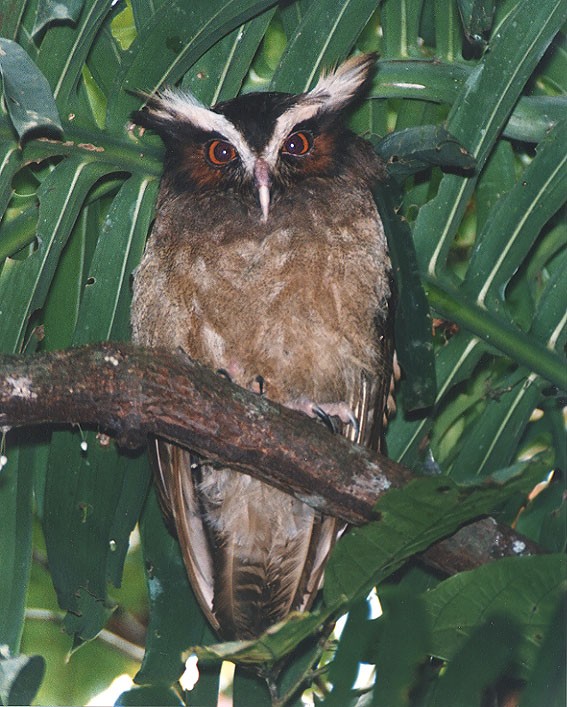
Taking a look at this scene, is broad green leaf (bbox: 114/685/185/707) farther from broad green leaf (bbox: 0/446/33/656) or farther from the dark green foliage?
broad green leaf (bbox: 0/446/33/656)

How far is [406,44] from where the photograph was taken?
241 centimetres

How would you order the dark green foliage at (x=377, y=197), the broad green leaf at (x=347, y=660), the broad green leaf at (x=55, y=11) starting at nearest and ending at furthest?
the broad green leaf at (x=347, y=660), the broad green leaf at (x=55, y=11), the dark green foliage at (x=377, y=197)

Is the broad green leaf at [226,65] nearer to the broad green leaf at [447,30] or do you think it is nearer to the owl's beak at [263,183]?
the owl's beak at [263,183]

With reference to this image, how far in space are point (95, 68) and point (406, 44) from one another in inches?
30.6

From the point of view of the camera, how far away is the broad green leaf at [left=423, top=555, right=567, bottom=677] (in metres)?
1.57

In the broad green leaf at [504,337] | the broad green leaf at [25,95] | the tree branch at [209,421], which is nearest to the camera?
the tree branch at [209,421]

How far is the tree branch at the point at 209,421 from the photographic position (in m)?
1.74

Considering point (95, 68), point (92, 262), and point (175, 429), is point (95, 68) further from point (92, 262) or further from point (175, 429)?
point (175, 429)

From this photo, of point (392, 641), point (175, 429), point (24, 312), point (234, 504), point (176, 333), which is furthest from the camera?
point (234, 504)

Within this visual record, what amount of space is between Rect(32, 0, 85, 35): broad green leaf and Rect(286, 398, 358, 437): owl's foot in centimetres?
102

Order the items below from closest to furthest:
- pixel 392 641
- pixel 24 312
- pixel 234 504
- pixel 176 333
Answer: pixel 392 641, pixel 24 312, pixel 176 333, pixel 234 504

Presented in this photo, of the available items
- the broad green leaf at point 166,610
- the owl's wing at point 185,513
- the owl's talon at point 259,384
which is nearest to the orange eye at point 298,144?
the owl's talon at point 259,384

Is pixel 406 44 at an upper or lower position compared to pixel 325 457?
upper

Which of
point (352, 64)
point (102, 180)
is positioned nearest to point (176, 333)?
point (102, 180)
